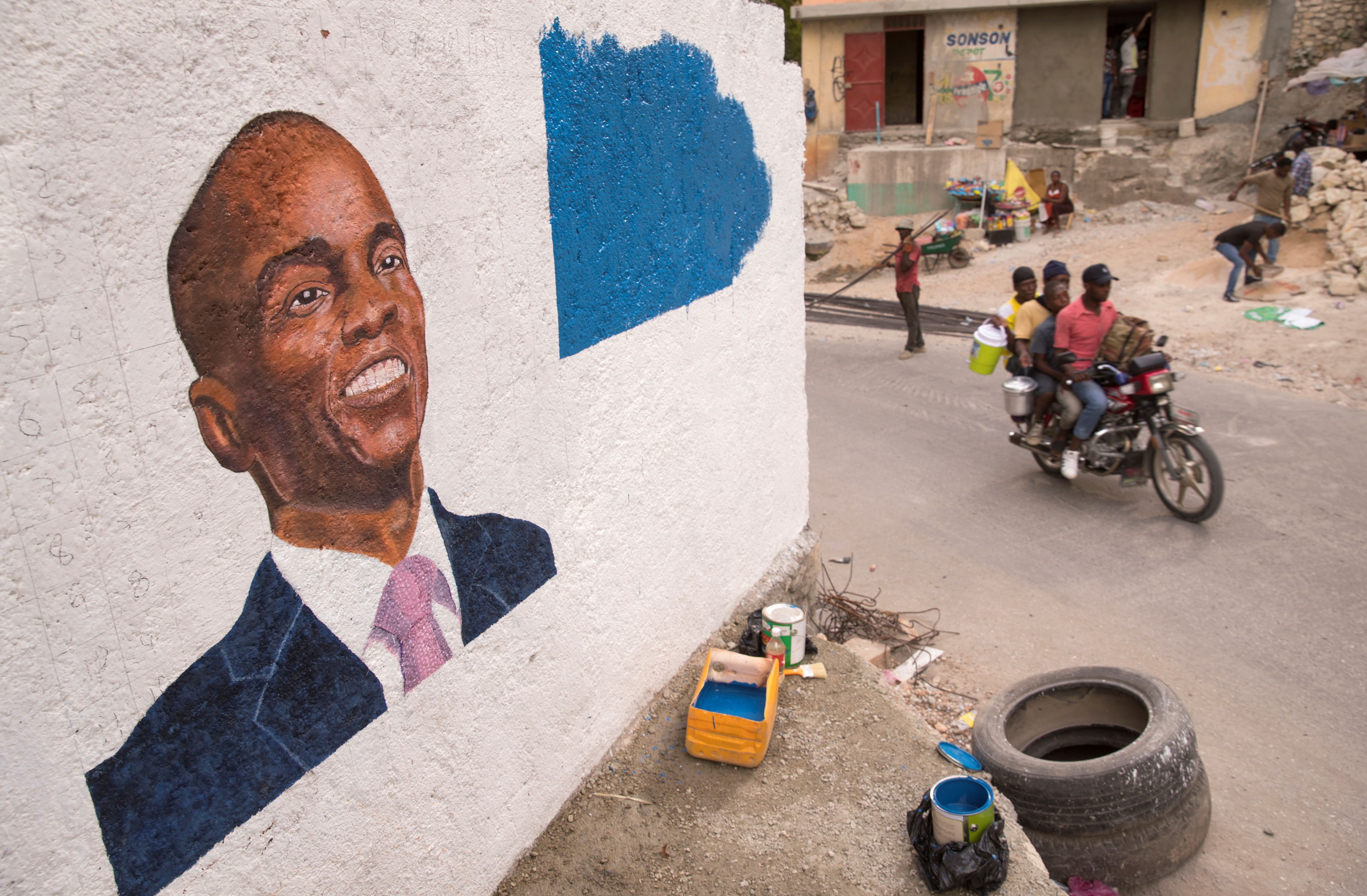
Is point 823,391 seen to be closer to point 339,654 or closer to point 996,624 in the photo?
point 996,624

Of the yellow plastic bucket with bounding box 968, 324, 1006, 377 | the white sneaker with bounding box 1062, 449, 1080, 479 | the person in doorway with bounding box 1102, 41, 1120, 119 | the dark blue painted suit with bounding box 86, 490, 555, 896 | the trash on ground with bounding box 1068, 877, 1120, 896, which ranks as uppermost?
the person in doorway with bounding box 1102, 41, 1120, 119

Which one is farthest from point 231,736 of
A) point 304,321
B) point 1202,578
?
point 1202,578

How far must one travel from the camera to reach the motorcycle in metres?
7.18

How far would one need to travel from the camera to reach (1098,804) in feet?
13.2

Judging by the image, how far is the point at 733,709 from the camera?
14.3 ft

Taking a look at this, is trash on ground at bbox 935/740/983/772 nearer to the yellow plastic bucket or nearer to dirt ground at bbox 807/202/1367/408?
the yellow plastic bucket

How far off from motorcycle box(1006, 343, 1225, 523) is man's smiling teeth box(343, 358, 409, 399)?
6277mm

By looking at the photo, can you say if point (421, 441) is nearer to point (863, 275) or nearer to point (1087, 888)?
point (1087, 888)

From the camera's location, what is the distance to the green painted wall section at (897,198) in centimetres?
2030

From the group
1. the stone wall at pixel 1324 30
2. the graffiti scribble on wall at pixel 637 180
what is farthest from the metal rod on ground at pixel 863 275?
the graffiti scribble on wall at pixel 637 180

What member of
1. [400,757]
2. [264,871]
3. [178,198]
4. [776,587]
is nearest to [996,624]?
[776,587]

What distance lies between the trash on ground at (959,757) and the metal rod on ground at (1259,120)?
19381 millimetres

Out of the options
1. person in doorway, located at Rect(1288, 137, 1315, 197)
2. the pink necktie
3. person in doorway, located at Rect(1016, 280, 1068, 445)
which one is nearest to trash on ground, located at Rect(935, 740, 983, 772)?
the pink necktie

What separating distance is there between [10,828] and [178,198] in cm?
142
